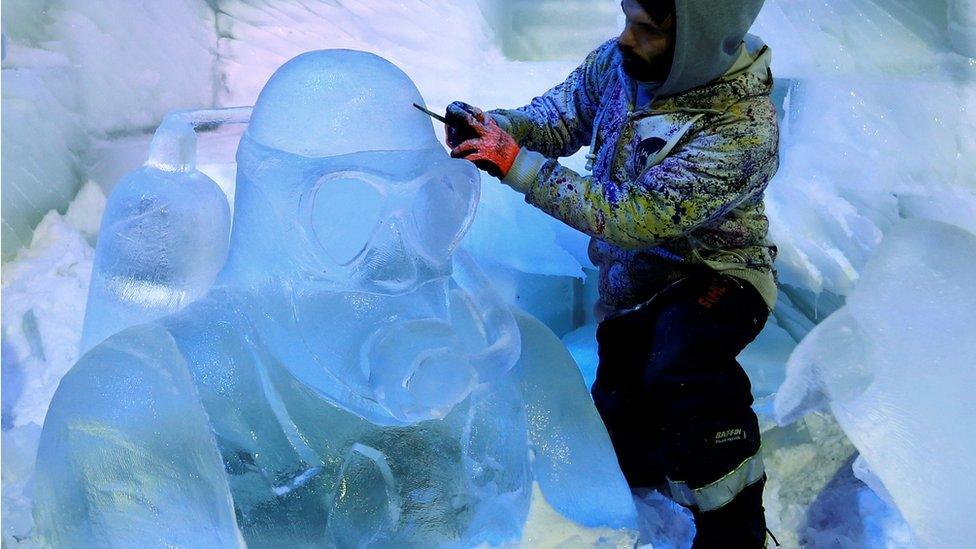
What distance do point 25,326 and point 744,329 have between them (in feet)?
4.22

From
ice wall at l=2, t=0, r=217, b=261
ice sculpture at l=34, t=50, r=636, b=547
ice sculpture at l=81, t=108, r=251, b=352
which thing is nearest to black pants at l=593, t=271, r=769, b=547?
ice sculpture at l=34, t=50, r=636, b=547

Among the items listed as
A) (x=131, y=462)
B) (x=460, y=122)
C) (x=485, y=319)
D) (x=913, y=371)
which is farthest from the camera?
(x=460, y=122)

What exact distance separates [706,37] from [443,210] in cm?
48

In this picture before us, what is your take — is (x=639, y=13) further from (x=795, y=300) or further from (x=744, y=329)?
(x=795, y=300)

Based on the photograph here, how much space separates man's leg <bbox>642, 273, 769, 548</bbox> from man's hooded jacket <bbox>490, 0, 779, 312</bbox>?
120 mm

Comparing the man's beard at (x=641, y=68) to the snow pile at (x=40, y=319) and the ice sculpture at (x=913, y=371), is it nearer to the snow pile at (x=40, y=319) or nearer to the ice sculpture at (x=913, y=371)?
the ice sculpture at (x=913, y=371)

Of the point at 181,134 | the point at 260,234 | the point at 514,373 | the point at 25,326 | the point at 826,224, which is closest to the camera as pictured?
the point at 260,234

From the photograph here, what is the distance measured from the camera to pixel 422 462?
3.29 ft

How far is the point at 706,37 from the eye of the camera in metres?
1.20

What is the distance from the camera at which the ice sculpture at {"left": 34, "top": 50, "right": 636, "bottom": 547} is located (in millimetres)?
911

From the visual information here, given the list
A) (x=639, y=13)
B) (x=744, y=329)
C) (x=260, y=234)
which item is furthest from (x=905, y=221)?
(x=260, y=234)

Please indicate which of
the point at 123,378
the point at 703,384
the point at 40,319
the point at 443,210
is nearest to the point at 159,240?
the point at 123,378

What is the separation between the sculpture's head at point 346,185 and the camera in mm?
953

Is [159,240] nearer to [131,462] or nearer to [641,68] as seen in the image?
[131,462]
